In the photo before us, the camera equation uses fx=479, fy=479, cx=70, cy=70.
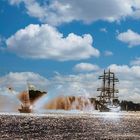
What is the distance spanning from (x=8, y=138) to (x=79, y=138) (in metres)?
11.5

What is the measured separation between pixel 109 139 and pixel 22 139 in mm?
13605

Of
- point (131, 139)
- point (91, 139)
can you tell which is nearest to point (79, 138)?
point (91, 139)

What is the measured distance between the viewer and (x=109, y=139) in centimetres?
7531

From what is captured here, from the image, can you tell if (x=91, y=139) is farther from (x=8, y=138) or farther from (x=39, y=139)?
(x=8, y=138)

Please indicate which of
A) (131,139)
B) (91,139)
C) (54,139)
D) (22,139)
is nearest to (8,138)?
(22,139)

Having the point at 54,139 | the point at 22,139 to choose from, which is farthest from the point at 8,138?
the point at 54,139

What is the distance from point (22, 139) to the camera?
73.8m

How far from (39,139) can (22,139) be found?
2.81 metres

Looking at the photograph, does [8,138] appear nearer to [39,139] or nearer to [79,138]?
[39,139]

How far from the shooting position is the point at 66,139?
74.1 meters

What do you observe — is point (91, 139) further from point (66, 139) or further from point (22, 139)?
point (22, 139)

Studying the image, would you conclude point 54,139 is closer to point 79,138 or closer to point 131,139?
point 79,138

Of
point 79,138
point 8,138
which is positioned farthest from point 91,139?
point 8,138

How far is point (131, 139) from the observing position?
76625mm
